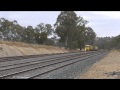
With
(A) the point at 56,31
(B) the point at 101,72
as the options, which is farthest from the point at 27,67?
(A) the point at 56,31

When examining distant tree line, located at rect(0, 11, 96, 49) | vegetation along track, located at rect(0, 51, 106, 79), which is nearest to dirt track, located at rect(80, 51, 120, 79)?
vegetation along track, located at rect(0, 51, 106, 79)

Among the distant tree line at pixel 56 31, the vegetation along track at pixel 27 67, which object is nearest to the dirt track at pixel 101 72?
the vegetation along track at pixel 27 67

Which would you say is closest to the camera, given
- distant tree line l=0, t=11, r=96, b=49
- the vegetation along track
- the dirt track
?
the vegetation along track

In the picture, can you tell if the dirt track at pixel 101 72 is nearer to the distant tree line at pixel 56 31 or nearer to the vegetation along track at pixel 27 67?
the vegetation along track at pixel 27 67

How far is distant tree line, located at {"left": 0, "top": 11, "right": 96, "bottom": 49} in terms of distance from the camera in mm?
82769

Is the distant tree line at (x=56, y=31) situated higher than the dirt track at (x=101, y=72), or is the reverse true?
the distant tree line at (x=56, y=31)

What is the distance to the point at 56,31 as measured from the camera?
3413 inches

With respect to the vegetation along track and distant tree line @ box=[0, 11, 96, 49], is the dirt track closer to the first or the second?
the vegetation along track

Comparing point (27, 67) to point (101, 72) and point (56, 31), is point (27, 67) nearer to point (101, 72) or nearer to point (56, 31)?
point (101, 72)

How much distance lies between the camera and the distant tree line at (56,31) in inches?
3259
